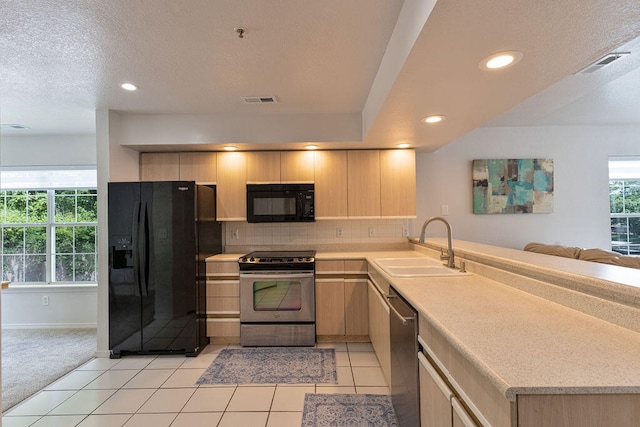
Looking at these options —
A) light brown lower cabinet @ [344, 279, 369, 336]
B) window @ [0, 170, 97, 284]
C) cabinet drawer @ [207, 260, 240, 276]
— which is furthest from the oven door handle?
window @ [0, 170, 97, 284]

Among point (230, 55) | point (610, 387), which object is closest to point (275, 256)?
point (230, 55)

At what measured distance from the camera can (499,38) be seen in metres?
1.35

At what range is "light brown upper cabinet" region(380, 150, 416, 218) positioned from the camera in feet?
11.7

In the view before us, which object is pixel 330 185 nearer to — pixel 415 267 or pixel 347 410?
pixel 415 267

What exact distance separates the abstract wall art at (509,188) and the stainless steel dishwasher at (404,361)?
2.62 meters

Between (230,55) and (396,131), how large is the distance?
1575 millimetres

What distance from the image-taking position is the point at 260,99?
2.85 meters

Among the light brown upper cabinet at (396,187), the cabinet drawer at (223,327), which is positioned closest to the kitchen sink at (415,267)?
the light brown upper cabinet at (396,187)

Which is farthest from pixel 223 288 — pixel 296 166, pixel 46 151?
pixel 46 151

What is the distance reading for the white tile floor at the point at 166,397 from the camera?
6.71 feet

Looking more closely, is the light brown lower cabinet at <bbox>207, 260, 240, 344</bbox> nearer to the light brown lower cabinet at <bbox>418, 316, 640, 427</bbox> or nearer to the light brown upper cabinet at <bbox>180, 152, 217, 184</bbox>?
the light brown upper cabinet at <bbox>180, 152, 217, 184</bbox>

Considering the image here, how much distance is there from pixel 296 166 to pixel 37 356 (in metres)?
3.29

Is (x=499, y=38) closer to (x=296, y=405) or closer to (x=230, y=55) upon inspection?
(x=230, y=55)

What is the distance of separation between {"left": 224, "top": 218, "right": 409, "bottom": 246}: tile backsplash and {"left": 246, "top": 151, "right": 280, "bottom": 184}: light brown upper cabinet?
0.58 metres
